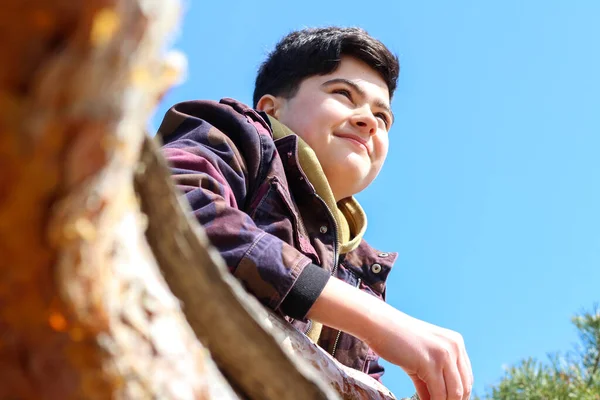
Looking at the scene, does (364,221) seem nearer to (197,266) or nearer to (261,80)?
(261,80)

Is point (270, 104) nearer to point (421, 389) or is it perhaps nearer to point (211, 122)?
point (211, 122)

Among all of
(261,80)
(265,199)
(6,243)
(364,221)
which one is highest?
(261,80)

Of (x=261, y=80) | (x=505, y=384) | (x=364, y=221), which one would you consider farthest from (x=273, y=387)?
(x=505, y=384)

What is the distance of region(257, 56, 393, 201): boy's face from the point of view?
1.51 metres

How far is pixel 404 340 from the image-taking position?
94cm

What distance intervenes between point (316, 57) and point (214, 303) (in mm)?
1464

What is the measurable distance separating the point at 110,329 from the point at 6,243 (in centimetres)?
6

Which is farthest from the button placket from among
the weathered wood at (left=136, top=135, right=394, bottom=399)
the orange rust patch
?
the orange rust patch

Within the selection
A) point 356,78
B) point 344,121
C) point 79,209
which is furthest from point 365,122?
point 79,209

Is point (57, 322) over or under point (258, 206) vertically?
under

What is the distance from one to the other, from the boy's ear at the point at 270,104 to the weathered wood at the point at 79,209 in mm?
1405

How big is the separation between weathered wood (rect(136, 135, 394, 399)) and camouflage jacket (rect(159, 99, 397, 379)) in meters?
0.51

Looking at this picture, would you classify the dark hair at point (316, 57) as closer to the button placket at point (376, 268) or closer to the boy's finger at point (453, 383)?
the button placket at point (376, 268)

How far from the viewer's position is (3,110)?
25 centimetres
